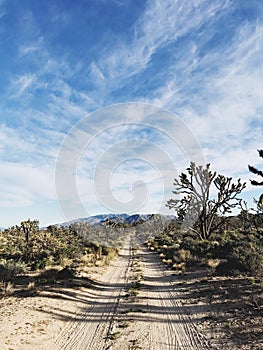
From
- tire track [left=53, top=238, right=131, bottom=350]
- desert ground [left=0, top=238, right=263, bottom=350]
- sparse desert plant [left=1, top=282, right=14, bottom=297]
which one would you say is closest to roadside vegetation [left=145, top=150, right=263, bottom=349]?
desert ground [left=0, top=238, right=263, bottom=350]

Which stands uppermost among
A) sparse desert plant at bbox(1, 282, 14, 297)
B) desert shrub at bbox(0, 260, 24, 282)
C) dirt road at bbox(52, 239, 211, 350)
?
desert shrub at bbox(0, 260, 24, 282)

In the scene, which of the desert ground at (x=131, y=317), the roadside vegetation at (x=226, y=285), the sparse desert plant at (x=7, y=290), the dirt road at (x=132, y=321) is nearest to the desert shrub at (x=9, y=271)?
the sparse desert plant at (x=7, y=290)

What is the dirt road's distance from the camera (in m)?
7.11

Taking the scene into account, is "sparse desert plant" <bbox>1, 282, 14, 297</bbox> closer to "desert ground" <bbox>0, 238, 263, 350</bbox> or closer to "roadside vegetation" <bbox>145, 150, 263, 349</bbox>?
"desert ground" <bbox>0, 238, 263, 350</bbox>

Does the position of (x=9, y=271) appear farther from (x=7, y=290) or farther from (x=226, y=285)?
(x=226, y=285)

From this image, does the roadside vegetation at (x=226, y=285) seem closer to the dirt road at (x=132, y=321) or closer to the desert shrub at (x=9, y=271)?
the dirt road at (x=132, y=321)

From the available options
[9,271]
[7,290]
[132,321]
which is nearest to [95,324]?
[132,321]

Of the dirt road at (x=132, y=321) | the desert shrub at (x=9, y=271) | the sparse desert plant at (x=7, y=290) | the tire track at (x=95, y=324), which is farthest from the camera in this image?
the desert shrub at (x=9, y=271)

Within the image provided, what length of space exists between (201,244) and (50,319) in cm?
1764

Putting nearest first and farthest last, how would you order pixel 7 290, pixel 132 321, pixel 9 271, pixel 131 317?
pixel 132 321 < pixel 131 317 < pixel 7 290 < pixel 9 271

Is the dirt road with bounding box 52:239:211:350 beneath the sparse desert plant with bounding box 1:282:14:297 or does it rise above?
beneath

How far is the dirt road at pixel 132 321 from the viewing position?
711cm

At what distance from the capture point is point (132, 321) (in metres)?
8.66

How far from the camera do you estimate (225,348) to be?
256 inches
